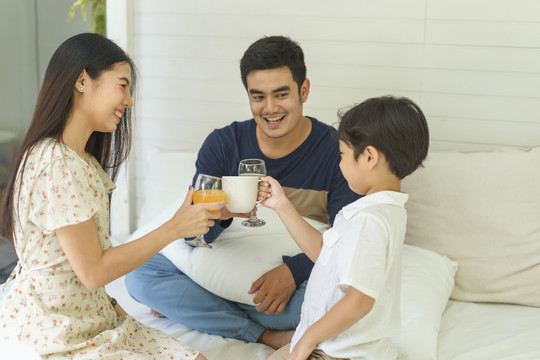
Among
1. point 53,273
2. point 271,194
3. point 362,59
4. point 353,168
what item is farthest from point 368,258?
point 362,59

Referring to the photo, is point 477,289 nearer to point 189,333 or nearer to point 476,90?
point 476,90

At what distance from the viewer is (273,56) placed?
2018 mm

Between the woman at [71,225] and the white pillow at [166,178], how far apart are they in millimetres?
1121

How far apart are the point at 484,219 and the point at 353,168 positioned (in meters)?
0.96

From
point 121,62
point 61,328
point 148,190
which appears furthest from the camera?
point 148,190

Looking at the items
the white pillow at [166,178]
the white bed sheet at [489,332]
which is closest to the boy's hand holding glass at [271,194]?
the white bed sheet at [489,332]

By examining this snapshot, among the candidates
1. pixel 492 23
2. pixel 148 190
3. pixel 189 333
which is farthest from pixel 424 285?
pixel 148 190

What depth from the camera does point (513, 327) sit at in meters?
1.91

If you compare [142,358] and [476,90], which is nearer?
[142,358]

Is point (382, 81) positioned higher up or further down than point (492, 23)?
further down

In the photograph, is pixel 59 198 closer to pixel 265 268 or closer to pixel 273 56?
pixel 265 268

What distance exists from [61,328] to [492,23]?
202 centimetres

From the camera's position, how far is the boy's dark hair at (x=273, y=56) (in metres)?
2.02

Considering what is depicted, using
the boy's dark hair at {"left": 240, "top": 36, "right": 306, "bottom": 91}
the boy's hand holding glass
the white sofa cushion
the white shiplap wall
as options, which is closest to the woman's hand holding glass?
the boy's hand holding glass
